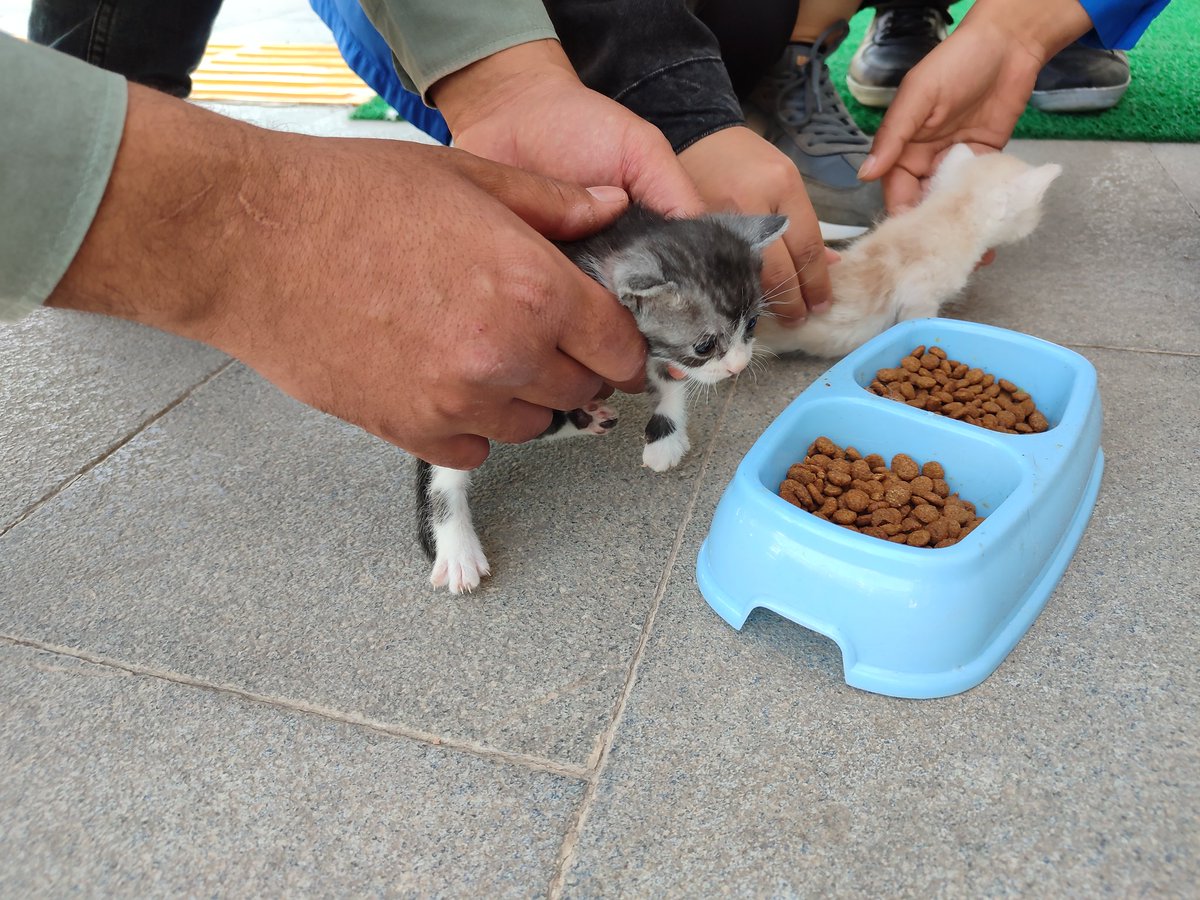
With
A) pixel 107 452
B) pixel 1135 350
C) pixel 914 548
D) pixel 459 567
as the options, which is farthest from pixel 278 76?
pixel 914 548

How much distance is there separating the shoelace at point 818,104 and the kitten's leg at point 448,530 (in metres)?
1.40

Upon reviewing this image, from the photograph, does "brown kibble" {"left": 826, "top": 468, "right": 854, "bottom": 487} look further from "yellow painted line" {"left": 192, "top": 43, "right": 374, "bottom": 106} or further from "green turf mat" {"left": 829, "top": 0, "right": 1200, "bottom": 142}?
"yellow painted line" {"left": 192, "top": 43, "right": 374, "bottom": 106}

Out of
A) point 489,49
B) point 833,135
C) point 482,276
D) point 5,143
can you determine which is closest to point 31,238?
point 5,143

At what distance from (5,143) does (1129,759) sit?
1.17m

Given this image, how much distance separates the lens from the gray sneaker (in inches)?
76.0

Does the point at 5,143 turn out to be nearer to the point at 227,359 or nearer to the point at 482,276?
the point at 482,276

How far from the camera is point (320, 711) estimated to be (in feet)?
3.10

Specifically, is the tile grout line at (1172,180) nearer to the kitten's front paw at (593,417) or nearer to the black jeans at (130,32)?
the kitten's front paw at (593,417)

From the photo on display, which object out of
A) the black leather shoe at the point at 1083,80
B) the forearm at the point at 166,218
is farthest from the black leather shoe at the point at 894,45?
the forearm at the point at 166,218

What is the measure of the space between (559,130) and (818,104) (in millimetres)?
1087

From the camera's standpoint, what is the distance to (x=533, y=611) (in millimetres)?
1058

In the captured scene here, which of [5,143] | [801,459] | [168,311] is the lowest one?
[801,459]

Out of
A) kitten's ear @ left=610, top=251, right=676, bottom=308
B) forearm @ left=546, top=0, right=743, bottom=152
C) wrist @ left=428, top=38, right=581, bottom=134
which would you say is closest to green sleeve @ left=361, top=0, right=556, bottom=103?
wrist @ left=428, top=38, right=581, bottom=134

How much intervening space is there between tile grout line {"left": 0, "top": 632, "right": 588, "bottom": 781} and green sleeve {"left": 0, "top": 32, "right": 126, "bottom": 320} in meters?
0.51
